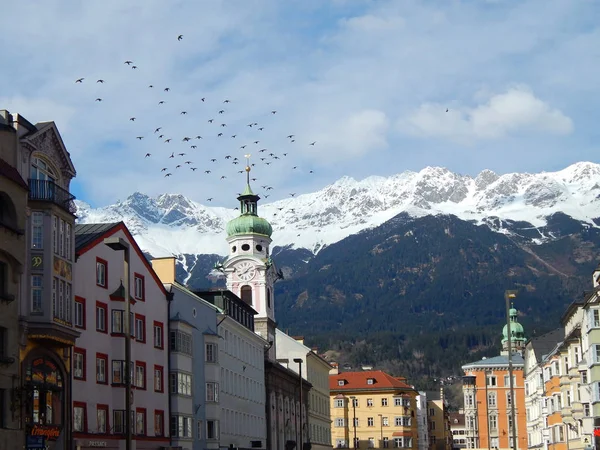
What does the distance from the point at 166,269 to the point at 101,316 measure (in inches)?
676

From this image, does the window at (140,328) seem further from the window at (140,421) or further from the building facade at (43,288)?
the building facade at (43,288)

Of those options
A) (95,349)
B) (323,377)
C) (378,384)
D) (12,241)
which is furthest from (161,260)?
(378,384)

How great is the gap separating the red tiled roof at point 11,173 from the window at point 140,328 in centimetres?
2006

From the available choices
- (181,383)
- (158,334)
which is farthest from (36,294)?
(181,383)

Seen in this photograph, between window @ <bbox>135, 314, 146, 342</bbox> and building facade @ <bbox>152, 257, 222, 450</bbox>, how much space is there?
5859 mm

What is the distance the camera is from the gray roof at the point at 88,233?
66875 millimetres

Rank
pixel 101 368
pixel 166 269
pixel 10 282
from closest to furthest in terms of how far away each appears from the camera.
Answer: pixel 10 282
pixel 101 368
pixel 166 269

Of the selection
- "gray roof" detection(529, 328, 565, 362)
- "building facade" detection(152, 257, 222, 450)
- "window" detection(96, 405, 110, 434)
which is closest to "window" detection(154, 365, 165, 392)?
"building facade" detection(152, 257, 222, 450)

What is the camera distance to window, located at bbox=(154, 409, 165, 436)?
248 feet

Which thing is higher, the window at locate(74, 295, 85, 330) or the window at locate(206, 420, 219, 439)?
the window at locate(74, 295, 85, 330)

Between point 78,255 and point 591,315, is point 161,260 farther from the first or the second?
point 591,315

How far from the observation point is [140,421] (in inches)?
2857

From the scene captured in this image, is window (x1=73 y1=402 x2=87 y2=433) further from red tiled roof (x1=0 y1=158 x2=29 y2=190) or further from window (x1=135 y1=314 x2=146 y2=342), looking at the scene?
red tiled roof (x1=0 y1=158 x2=29 y2=190)

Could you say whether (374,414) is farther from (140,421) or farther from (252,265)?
(140,421)
